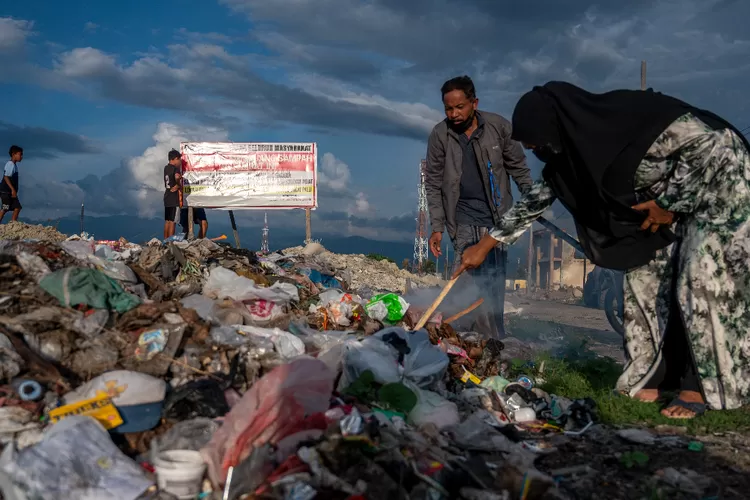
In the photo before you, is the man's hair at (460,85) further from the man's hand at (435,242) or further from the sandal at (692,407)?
the sandal at (692,407)

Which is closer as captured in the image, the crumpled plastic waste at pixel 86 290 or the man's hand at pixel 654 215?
the man's hand at pixel 654 215

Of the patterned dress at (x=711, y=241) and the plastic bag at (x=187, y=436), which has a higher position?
the patterned dress at (x=711, y=241)

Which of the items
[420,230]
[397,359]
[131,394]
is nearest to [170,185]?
[397,359]

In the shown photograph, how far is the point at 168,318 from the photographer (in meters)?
3.97

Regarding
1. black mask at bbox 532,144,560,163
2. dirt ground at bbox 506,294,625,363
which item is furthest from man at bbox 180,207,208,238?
black mask at bbox 532,144,560,163

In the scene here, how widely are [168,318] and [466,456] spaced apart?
81.9 inches

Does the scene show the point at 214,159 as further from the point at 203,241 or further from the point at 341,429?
the point at 341,429

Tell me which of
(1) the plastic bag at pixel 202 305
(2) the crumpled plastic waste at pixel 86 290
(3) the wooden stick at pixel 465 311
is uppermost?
(2) the crumpled plastic waste at pixel 86 290

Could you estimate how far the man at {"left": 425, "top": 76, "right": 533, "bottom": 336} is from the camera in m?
5.37

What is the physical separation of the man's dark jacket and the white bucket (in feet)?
11.3

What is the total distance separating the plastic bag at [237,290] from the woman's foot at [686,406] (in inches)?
113

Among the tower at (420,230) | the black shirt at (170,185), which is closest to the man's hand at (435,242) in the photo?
the black shirt at (170,185)

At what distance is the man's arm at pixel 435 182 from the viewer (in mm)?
5561

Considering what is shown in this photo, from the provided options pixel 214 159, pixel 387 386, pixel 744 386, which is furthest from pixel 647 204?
pixel 214 159
